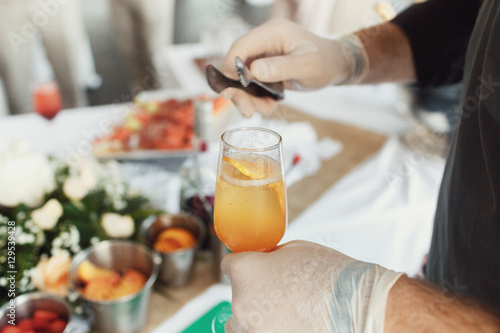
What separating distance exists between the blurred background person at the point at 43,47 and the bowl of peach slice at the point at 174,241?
2.05 meters

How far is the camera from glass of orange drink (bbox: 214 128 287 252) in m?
0.71

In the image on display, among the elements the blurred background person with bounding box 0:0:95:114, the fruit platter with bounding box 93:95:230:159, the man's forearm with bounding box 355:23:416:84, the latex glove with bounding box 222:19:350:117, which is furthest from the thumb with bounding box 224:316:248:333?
the blurred background person with bounding box 0:0:95:114

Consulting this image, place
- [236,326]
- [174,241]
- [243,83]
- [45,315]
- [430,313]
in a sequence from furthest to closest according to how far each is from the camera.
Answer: [174,241] < [45,315] < [243,83] < [236,326] < [430,313]

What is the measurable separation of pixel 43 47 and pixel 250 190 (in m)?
3.06

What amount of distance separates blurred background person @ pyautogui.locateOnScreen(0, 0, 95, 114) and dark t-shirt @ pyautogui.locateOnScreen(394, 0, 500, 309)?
2.70 meters

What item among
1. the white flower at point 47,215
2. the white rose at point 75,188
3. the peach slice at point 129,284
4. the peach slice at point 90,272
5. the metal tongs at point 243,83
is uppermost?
the metal tongs at point 243,83

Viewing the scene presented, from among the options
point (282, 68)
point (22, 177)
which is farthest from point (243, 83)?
point (22, 177)

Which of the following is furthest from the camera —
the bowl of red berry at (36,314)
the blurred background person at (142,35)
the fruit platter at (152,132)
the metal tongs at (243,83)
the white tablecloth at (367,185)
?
the blurred background person at (142,35)

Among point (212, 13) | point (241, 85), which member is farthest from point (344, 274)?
point (212, 13)

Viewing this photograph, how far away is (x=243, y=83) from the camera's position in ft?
2.66

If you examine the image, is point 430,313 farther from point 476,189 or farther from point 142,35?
point 142,35

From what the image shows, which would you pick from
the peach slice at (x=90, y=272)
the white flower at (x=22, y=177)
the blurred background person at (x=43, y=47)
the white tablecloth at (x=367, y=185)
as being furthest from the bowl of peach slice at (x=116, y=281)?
the blurred background person at (x=43, y=47)

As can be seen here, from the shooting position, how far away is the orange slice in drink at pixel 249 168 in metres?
0.71

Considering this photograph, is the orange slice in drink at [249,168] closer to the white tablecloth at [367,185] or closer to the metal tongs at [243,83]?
the metal tongs at [243,83]
